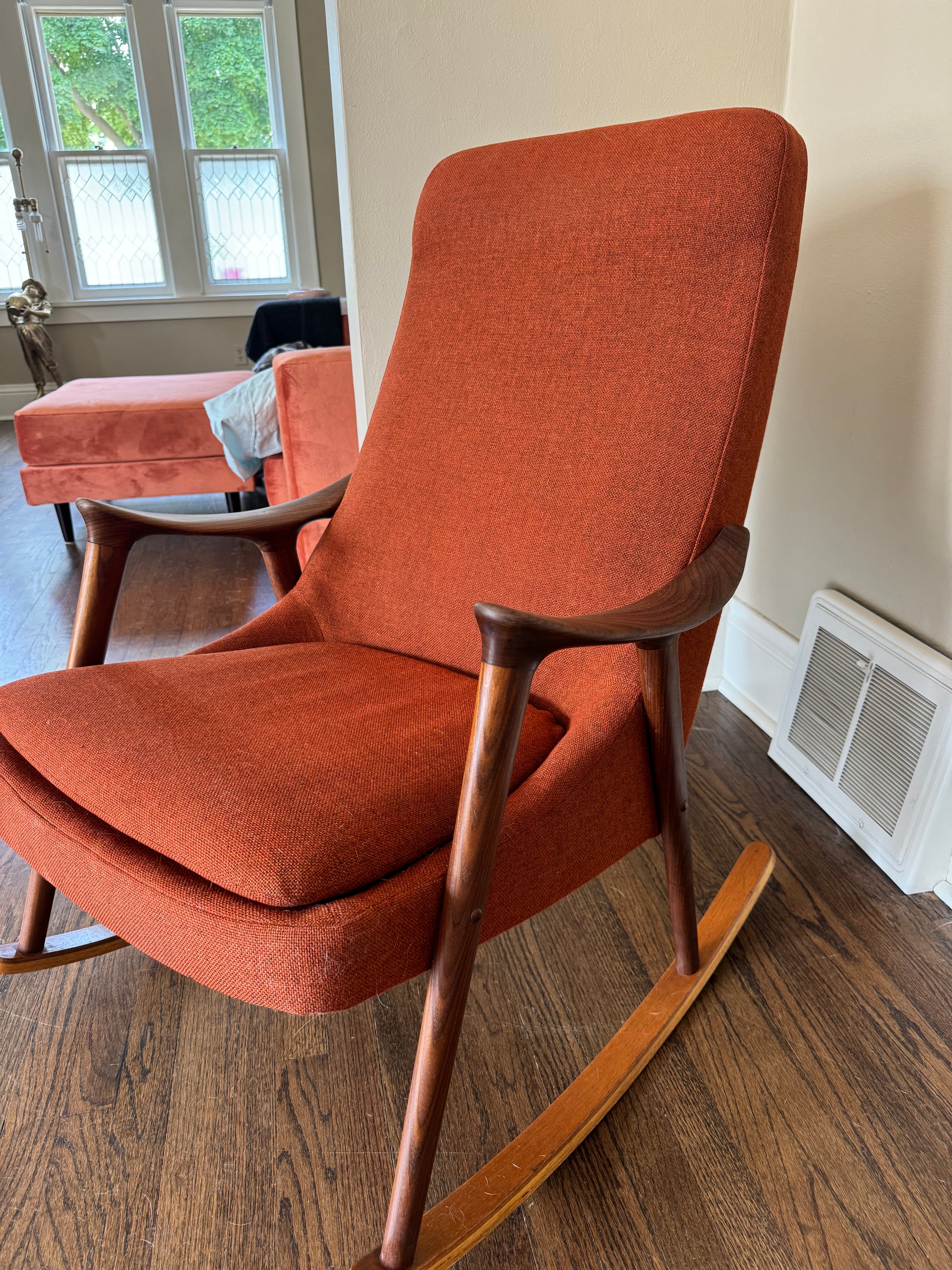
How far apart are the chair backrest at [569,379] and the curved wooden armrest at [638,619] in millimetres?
39

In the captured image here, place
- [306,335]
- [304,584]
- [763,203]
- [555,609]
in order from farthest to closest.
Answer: [306,335], [304,584], [555,609], [763,203]

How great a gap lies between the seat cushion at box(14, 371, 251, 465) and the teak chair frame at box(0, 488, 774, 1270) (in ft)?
5.91

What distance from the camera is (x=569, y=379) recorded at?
3.25 feet

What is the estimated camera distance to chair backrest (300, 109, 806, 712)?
87cm

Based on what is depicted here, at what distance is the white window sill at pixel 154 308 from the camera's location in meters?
5.17

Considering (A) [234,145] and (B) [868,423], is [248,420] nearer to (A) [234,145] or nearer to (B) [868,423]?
(B) [868,423]

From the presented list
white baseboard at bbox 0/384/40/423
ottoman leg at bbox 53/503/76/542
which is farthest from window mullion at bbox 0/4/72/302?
ottoman leg at bbox 53/503/76/542

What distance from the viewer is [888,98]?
122cm

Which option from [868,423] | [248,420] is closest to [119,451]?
[248,420]

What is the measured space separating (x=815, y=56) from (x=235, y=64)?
4576 mm

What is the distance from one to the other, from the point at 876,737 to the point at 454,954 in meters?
0.85

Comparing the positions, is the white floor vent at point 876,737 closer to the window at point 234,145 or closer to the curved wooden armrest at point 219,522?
the curved wooden armrest at point 219,522

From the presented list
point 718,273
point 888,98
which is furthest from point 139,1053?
point 888,98

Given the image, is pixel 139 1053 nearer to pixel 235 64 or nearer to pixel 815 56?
pixel 815 56
